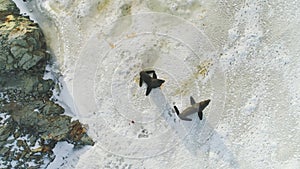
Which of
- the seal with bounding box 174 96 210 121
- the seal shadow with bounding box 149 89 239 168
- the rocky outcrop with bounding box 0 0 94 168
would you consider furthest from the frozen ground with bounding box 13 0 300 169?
the rocky outcrop with bounding box 0 0 94 168

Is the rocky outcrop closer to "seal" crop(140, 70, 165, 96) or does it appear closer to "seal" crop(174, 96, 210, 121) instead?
"seal" crop(140, 70, 165, 96)

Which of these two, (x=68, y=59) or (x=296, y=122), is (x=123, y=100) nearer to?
(x=68, y=59)

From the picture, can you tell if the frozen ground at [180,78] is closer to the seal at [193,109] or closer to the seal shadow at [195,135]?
the seal shadow at [195,135]

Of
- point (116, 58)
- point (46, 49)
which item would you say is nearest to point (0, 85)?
point (46, 49)

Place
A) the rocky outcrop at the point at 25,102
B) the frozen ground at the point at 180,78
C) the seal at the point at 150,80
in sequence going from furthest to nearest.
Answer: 1. the frozen ground at the point at 180,78
2. the seal at the point at 150,80
3. the rocky outcrop at the point at 25,102

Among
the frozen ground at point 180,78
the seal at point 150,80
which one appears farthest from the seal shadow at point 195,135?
the seal at point 150,80

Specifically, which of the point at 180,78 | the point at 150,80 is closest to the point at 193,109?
the point at 180,78

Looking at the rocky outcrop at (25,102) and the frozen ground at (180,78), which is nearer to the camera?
the rocky outcrop at (25,102)
